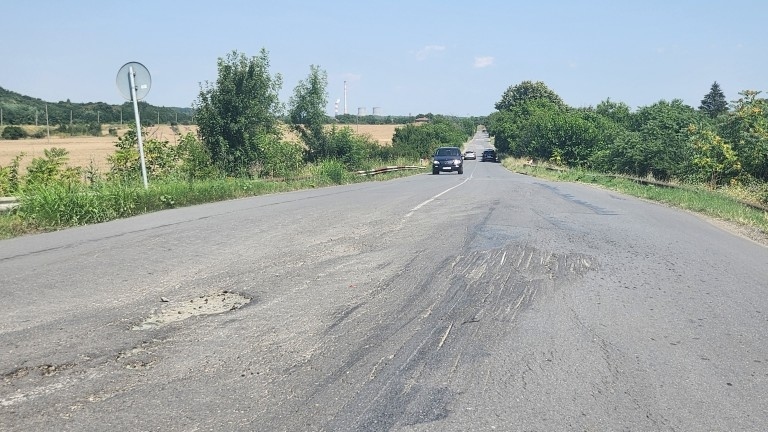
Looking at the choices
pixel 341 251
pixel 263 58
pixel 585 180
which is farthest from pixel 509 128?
pixel 341 251

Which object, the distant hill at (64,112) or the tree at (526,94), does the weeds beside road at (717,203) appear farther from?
the tree at (526,94)

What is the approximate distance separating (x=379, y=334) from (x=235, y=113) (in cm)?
2202

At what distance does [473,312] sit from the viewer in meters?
5.48

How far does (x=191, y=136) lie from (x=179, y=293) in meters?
17.9

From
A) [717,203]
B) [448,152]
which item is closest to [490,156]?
[448,152]

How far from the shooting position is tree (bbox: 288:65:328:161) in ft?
140

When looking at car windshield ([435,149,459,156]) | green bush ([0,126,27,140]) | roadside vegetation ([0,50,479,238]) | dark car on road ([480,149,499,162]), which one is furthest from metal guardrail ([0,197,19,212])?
dark car on road ([480,149,499,162])

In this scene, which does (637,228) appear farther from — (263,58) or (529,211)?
(263,58)

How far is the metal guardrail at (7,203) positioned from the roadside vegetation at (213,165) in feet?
0.34

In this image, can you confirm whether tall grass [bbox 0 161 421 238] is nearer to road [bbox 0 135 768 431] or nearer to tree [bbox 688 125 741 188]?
road [bbox 0 135 768 431]

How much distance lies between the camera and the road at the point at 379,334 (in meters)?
3.53

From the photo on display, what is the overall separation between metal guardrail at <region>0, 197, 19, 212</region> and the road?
8.59 feet

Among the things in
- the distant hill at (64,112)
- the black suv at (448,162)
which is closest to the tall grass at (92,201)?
the black suv at (448,162)

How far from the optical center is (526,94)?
5453 inches
